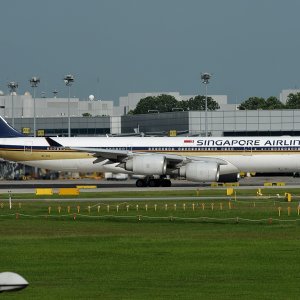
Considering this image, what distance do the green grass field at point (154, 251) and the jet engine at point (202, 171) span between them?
1808 centimetres

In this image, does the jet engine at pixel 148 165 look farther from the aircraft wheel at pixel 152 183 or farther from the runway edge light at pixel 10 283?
the runway edge light at pixel 10 283

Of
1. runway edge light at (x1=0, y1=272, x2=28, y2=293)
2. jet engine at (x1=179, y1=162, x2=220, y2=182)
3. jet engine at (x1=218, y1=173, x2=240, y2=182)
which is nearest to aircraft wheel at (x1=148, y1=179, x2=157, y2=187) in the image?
jet engine at (x1=179, y1=162, x2=220, y2=182)

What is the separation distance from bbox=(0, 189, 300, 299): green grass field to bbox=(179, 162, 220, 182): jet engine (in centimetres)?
1808

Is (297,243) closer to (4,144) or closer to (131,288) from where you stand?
(131,288)

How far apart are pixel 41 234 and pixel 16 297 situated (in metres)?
19.0

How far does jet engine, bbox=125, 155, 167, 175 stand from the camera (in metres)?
80.6

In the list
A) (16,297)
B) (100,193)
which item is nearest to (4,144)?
(100,193)

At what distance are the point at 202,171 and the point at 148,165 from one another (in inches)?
182

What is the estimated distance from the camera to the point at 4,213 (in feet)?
185

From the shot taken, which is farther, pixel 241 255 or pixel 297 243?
pixel 297 243

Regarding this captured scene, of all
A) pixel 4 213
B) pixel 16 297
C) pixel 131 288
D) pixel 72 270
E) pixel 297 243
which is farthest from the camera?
pixel 4 213

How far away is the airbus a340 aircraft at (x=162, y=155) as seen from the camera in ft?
266

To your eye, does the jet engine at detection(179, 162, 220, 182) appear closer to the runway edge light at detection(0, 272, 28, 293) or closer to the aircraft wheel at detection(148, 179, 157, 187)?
the aircraft wheel at detection(148, 179, 157, 187)

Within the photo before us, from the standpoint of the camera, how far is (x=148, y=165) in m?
80.8
